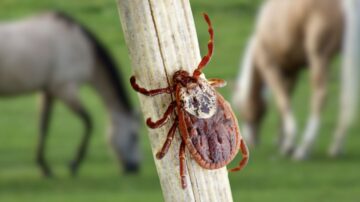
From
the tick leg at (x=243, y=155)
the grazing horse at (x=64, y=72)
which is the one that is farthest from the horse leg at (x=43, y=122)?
A: the tick leg at (x=243, y=155)

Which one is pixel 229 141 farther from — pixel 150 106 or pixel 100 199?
pixel 100 199

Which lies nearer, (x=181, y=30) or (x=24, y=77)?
(x=181, y=30)

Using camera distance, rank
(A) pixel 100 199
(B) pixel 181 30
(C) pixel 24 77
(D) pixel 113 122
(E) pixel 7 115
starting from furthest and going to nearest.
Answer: (E) pixel 7 115, (D) pixel 113 122, (C) pixel 24 77, (A) pixel 100 199, (B) pixel 181 30

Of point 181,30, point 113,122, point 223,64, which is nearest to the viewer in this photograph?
point 181,30

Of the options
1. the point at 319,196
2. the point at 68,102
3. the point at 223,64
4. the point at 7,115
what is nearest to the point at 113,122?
the point at 68,102

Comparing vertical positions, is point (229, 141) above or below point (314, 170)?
above

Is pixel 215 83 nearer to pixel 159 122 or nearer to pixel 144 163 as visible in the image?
pixel 159 122

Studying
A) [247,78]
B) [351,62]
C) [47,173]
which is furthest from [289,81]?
[47,173]
